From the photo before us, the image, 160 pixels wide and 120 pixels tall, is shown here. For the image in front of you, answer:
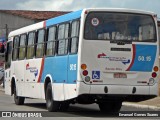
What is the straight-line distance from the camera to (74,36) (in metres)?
16.5

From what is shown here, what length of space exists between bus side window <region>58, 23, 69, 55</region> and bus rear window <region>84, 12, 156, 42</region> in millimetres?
1336

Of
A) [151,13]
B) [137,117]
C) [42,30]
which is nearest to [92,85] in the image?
[137,117]

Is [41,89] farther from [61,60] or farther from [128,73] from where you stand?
[128,73]

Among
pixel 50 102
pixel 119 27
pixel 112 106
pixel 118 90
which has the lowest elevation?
pixel 112 106

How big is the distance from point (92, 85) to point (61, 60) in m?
1.99

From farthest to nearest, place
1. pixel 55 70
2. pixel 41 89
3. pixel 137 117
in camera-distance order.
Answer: pixel 41 89
pixel 55 70
pixel 137 117

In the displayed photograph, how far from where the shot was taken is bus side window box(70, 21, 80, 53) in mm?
16264

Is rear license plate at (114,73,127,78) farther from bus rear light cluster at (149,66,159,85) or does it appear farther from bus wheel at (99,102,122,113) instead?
bus wheel at (99,102,122,113)

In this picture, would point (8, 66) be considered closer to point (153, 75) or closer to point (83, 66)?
point (83, 66)

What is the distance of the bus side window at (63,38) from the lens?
1712cm

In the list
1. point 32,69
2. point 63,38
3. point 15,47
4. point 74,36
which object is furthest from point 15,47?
point 74,36

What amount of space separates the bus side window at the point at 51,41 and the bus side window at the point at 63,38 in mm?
477

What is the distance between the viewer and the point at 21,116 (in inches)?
641

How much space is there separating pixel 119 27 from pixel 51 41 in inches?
120
